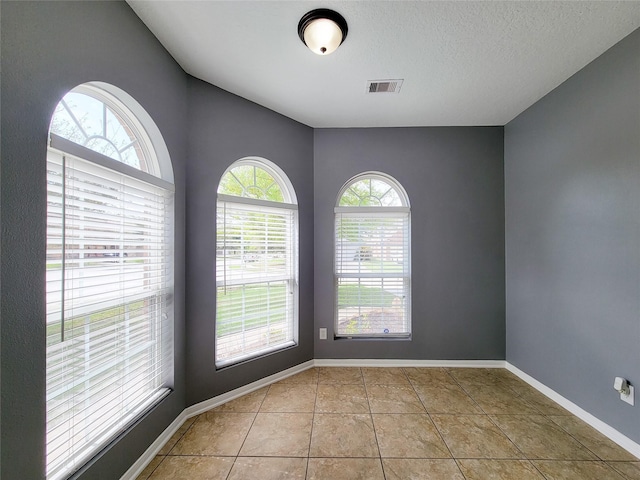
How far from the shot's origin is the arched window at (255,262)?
87.7 inches

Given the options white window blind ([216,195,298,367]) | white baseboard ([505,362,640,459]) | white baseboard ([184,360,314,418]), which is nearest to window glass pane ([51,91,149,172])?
white window blind ([216,195,298,367])

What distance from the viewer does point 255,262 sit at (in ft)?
7.97

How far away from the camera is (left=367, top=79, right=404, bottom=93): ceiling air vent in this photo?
6.85ft

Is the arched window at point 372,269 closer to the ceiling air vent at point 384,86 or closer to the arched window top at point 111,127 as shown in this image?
the ceiling air vent at point 384,86

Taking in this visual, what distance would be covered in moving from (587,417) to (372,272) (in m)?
1.94

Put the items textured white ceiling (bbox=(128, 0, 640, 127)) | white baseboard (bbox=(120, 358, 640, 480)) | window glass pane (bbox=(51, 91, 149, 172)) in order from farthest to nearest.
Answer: white baseboard (bbox=(120, 358, 640, 480)) → textured white ceiling (bbox=(128, 0, 640, 127)) → window glass pane (bbox=(51, 91, 149, 172))

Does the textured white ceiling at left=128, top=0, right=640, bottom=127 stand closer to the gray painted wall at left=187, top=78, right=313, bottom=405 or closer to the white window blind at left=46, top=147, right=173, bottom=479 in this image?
the gray painted wall at left=187, top=78, right=313, bottom=405

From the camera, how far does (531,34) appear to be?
1.62m

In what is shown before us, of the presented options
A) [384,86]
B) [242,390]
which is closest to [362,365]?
[242,390]

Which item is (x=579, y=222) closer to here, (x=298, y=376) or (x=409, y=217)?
(x=409, y=217)

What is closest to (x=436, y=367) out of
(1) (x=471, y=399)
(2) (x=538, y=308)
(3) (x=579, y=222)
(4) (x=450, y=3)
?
(1) (x=471, y=399)

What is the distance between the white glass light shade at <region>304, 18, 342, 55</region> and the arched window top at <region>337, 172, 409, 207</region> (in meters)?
1.47

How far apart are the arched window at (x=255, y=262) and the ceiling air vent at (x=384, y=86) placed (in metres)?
1.09

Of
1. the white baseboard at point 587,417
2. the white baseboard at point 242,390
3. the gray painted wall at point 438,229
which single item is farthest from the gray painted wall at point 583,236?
the white baseboard at point 242,390
